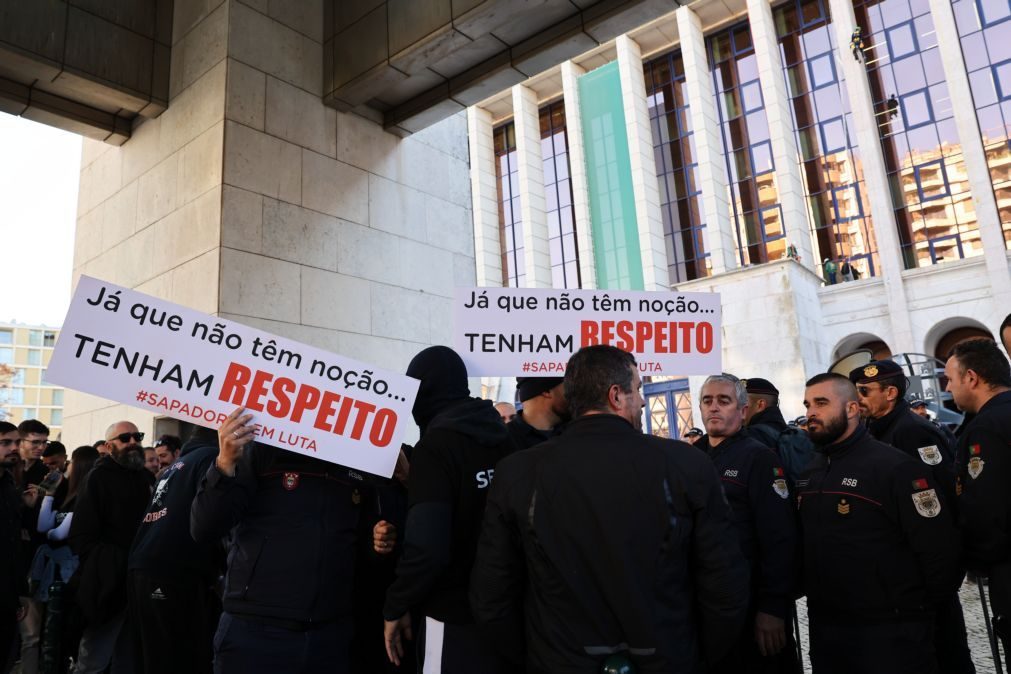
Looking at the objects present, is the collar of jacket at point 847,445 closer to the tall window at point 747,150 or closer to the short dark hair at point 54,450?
the short dark hair at point 54,450

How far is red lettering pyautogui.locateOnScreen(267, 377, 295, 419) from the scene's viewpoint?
313 centimetres

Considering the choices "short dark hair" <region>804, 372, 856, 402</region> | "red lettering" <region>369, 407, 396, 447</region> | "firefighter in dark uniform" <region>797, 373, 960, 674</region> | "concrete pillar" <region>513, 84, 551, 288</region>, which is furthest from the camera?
"concrete pillar" <region>513, 84, 551, 288</region>

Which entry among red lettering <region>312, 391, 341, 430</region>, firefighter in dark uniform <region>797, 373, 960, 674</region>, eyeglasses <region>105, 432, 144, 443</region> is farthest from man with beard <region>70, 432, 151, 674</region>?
firefighter in dark uniform <region>797, 373, 960, 674</region>

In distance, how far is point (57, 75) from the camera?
7.73 m

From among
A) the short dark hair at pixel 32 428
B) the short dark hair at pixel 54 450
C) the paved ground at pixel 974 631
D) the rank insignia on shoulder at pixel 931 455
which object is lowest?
the paved ground at pixel 974 631

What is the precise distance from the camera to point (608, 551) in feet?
7.21

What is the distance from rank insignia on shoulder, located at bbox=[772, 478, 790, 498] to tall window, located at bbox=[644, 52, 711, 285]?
29832mm

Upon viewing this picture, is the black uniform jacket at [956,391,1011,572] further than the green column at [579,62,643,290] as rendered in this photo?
No

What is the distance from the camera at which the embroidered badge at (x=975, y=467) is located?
2988 millimetres

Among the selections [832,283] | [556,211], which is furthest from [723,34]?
[832,283]

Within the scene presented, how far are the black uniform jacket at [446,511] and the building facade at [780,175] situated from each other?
15943 millimetres

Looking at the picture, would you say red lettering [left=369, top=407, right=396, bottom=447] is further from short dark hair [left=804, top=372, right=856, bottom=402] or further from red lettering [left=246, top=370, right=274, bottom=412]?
short dark hair [left=804, top=372, right=856, bottom=402]

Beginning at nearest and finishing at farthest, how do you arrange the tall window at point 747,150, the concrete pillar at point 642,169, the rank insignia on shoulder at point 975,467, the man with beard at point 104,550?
the rank insignia on shoulder at point 975,467
the man with beard at point 104,550
the tall window at point 747,150
the concrete pillar at point 642,169

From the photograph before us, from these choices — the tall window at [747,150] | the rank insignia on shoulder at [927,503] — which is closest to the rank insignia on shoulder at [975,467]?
the rank insignia on shoulder at [927,503]
